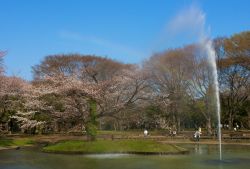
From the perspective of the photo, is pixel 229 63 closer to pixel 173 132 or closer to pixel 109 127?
pixel 173 132

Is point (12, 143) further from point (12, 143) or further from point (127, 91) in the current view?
point (127, 91)

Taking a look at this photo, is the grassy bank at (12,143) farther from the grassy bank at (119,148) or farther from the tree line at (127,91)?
the grassy bank at (119,148)

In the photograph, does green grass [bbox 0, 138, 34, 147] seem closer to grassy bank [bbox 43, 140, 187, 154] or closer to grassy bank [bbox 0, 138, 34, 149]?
grassy bank [bbox 0, 138, 34, 149]

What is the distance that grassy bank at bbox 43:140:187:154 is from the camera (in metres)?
32.6

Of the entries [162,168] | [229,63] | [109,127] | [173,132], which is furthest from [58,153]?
[109,127]

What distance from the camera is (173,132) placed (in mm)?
57688

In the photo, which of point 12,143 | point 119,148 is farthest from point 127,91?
point 12,143

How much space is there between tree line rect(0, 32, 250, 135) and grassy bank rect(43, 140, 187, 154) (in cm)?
366

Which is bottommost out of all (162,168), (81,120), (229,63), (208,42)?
(162,168)

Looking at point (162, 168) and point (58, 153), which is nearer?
point (162, 168)

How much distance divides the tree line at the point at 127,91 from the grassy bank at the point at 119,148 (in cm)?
366

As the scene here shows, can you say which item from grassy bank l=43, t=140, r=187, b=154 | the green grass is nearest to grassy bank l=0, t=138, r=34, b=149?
the green grass

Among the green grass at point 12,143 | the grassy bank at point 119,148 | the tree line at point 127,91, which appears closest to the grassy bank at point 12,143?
the green grass at point 12,143

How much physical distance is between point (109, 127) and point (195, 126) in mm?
19349
